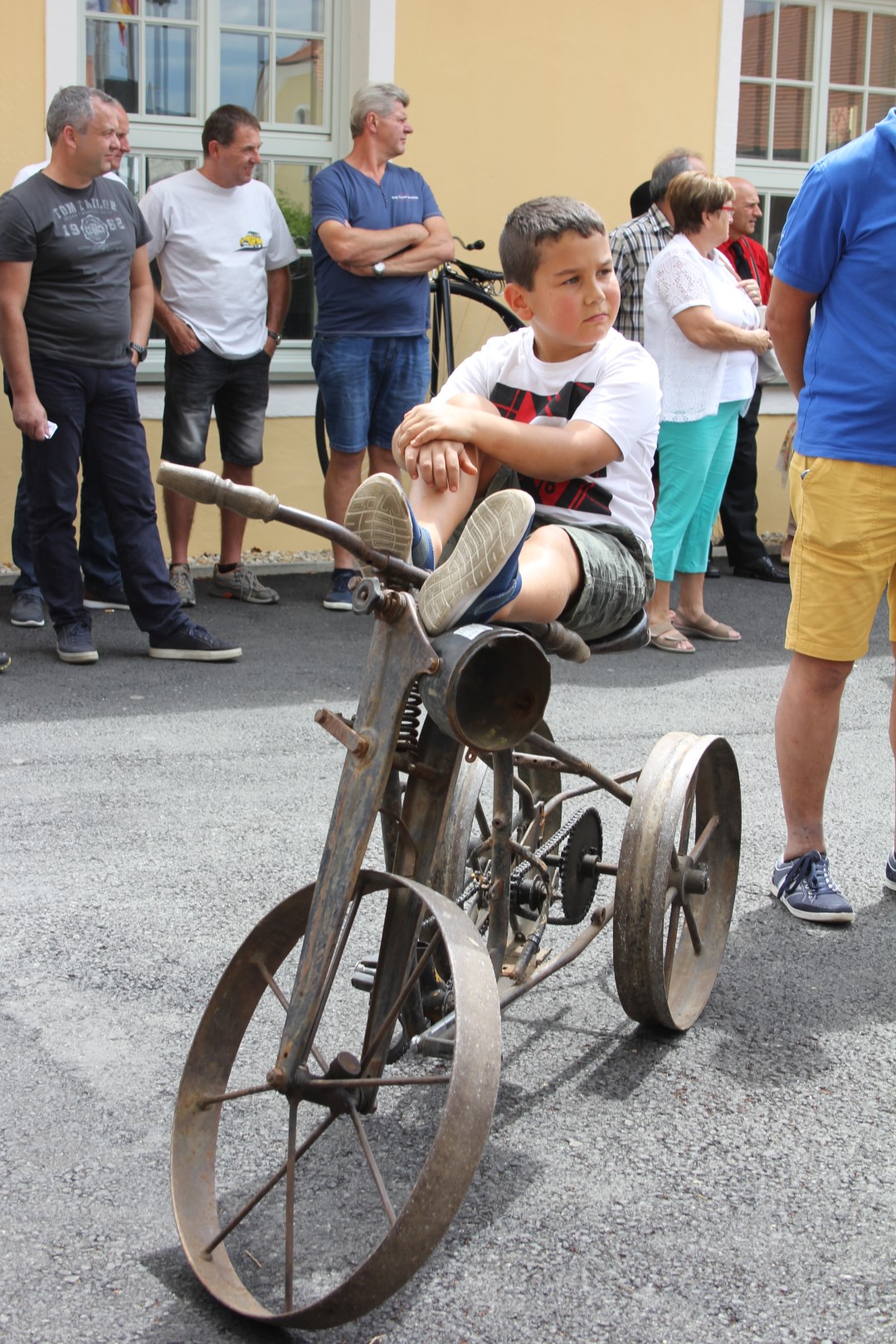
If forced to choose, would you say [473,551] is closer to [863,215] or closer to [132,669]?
[863,215]

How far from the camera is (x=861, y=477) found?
11.9 ft

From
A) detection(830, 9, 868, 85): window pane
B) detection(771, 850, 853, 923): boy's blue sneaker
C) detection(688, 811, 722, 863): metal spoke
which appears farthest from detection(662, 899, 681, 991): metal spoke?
detection(830, 9, 868, 85): window pane

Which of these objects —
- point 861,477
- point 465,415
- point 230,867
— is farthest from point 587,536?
point 230,867

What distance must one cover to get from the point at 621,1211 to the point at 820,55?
9535 millimetres

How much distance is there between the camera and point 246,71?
8461 millimetres

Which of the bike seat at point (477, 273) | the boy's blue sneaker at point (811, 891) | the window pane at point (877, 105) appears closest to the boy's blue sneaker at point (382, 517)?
the boy's blue sneaker at point (811, 891)

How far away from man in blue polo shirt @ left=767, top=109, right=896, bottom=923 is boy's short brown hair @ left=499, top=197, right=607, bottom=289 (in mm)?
827

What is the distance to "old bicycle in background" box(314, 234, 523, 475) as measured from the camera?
852 centimetres

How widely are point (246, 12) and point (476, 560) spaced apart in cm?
713

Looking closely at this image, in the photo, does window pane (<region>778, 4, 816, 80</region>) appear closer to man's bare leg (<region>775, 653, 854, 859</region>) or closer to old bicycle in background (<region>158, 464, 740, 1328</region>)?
man's bare leg (<region>775, 653, 854, 859</region>)

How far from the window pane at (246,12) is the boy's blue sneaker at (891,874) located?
247 inches

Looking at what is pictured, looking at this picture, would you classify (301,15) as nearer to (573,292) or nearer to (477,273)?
(477,273)

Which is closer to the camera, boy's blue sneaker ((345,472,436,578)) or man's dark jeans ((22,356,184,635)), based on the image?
boy's blue sneaker ((345,472,436,578))

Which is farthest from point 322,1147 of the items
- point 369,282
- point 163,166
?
point 163,166
